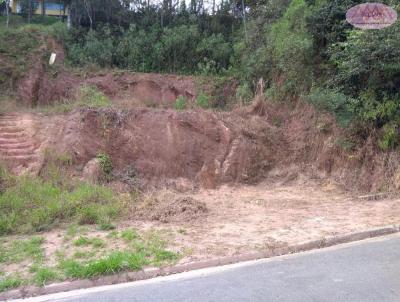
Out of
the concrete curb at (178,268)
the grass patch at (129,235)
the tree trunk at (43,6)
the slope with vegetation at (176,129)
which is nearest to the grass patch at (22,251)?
the slope with vegetation at (176,129)

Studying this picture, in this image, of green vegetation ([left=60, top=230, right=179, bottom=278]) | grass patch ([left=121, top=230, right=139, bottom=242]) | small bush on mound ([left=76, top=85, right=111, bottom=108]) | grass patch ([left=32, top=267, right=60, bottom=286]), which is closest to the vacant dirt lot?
green vegetation ([left=60, top=230, right=179, bottom=278])

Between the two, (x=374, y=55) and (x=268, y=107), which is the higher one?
(x=374, y=55)

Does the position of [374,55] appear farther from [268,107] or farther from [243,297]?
[243,297]

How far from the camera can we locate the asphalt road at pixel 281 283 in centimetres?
524

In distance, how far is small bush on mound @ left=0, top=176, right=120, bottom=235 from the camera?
8544 millimetres

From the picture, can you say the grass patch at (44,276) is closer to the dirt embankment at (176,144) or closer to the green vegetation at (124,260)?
the green vegetation at (124,260)

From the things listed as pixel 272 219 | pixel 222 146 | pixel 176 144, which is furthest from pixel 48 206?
pixel 222 146

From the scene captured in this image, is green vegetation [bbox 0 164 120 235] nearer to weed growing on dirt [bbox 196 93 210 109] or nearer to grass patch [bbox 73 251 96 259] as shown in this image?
grass patch [bbox 73 251 96 259]

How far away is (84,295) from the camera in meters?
5.57

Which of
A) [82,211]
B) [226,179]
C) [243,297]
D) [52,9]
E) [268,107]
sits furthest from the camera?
[52,9]

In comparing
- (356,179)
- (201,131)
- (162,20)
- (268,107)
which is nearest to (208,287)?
(356,179)

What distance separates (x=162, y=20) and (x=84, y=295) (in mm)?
23338

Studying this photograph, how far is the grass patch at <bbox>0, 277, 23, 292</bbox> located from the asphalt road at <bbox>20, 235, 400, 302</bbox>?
1.38 feet

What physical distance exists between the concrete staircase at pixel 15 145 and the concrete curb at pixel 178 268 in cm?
651
